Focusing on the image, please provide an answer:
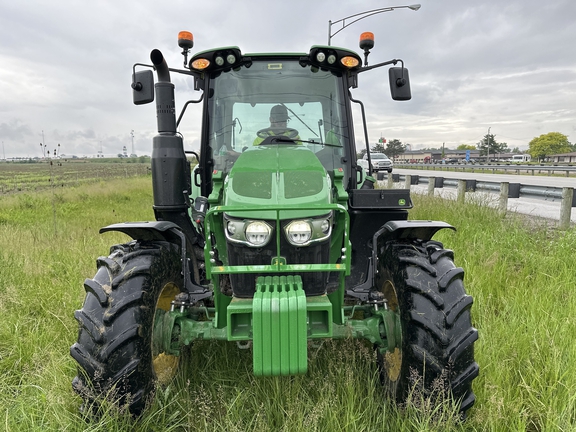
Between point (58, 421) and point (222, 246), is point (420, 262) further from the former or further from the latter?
point (58, 421)

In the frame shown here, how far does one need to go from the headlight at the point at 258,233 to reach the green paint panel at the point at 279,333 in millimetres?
326

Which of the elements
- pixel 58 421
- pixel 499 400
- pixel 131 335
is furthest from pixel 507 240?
pixel 58 421

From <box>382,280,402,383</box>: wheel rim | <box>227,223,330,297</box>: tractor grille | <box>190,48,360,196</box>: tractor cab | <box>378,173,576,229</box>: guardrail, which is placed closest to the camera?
<box>227,223,330,297</box>: tractor grille

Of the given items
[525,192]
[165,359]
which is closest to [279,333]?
[165,359]

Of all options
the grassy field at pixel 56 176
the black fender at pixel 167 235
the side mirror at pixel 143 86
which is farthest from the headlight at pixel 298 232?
the grassy field at pixel 56 176

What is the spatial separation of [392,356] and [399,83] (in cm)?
218

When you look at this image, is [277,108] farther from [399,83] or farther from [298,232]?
[298,232]

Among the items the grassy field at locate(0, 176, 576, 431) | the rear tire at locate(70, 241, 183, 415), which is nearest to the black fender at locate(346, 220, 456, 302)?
the grassy field at locate(0, 176, 576, 431)

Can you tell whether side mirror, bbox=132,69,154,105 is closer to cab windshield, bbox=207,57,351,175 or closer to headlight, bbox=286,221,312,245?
cab windshield, bbox=207,57,351,175

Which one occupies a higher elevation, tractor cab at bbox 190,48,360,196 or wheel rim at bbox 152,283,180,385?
tractor cab at bbox 190,48,360,196

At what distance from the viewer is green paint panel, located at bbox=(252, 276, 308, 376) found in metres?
1.97

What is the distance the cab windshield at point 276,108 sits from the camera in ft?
11.1

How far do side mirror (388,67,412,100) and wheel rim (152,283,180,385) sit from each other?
7.84 feet

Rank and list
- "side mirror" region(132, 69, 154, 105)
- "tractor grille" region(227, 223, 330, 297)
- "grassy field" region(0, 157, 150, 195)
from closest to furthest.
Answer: "tractor grille" region(227, 223, 330, 297) < "side mirror" region(132, 69, 154, 105) < "grassy field" region(0, 157, 150, 195)
